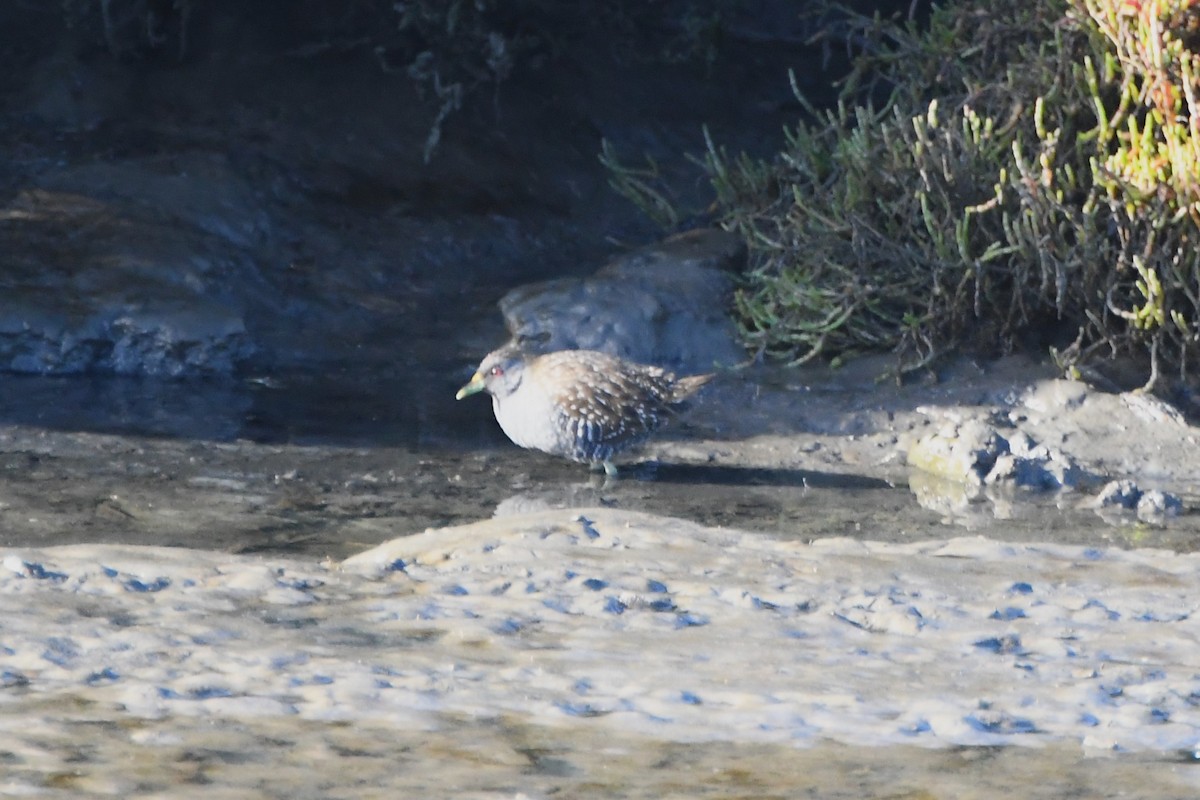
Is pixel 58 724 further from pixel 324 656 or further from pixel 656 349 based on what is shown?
pixel 656 349

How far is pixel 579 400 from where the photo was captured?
7000mm

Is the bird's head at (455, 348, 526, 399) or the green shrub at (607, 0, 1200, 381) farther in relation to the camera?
the green shrub at (607, 0, 1200, 381)

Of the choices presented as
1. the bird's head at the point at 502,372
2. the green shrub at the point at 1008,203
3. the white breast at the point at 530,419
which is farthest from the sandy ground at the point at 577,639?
the green shrub at the point at 1008,203

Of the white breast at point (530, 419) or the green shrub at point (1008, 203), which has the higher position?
the green shrub at point (1008, 203)

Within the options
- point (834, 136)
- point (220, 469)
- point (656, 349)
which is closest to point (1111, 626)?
point (220, 469)

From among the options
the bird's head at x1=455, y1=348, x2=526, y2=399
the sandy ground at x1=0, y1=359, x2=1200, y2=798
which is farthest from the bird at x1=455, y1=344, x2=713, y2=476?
the sandy ground at x1=0, y1=359, x2=1200, y2=798

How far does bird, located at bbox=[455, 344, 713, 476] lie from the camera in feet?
22.9

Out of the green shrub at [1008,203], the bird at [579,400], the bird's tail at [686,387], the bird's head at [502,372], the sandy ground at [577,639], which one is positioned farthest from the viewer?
the green shrub at [1008,203]

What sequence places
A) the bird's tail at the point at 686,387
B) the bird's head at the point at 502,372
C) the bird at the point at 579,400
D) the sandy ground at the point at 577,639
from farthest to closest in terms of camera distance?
the bird's tail at the point at 686,387
the bird's head at the point at 502,372
the bird at the point at 579,400
the sandy ground at the point at 577,639

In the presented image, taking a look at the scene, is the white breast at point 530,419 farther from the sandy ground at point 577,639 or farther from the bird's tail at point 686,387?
the bird's tail at point 686,387

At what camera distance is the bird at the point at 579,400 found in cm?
698

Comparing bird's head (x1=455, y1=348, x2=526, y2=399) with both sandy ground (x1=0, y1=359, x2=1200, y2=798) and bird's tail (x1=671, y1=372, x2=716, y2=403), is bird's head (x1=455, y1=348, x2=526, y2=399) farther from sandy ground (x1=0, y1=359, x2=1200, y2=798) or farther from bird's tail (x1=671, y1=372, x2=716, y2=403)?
bird's tail (x1=671, y1=372, x2=716, y2=403)

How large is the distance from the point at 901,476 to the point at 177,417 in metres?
3.28

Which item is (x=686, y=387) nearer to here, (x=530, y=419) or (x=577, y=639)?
(x=530, y=419)
